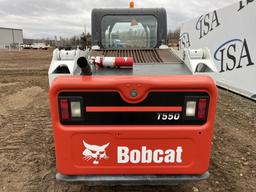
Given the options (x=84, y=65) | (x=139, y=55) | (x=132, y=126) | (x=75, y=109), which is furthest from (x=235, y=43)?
(x=75, y=109)

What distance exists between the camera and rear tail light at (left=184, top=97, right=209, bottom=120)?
220cm

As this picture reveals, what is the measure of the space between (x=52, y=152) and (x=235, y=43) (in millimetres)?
7067

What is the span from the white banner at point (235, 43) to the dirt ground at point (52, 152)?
1310 mm

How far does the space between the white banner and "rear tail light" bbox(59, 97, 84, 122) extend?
595cm

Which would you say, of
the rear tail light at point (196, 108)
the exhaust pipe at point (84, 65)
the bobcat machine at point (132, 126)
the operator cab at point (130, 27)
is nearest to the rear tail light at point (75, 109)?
the bobcat machine at point (132, 126)

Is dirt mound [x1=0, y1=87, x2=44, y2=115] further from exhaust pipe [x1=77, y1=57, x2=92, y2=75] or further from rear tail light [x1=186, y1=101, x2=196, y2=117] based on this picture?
rear tail light [x1=186, y1=101, x2=196, y2=117]

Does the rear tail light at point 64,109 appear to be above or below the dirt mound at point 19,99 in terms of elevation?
above

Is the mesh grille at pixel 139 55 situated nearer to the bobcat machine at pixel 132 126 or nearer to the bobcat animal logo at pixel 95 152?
the bobcat machine at pixel 132 126

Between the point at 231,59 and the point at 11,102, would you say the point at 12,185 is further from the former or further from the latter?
the point at 231,59

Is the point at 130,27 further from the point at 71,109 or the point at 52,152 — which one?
the point at 71,109

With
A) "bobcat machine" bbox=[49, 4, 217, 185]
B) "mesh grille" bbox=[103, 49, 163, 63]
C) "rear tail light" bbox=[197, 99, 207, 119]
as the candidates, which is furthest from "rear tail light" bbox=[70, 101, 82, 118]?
"mesh grille" bbox=[103, 49, 163, 63]

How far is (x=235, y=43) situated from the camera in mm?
8523

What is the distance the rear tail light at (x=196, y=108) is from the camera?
2.20 metres

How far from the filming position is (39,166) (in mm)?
3691
